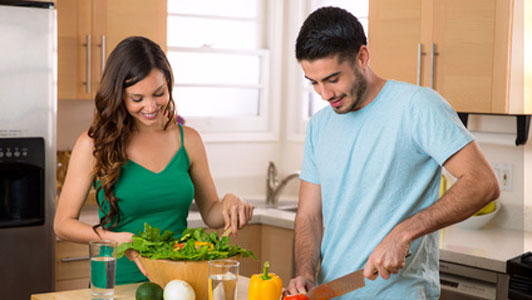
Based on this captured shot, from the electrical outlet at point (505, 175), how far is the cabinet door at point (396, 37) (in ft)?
2.12

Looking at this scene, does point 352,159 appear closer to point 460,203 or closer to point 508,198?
point 460,203

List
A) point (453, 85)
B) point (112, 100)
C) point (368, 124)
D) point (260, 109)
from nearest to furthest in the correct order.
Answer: point (368, 124)
point (112, 100)
point (453, 85)
point (260, 109)

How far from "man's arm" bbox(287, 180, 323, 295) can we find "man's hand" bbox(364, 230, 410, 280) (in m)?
0.37

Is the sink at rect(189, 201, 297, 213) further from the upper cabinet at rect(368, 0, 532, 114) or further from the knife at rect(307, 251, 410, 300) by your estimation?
the knife at rect(307, 251, 410, 300)

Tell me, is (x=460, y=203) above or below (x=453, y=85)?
below

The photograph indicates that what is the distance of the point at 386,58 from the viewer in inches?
136

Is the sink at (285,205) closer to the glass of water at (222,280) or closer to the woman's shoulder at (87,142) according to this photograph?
the woman's shoulder at (87,142)

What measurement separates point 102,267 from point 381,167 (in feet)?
2.62

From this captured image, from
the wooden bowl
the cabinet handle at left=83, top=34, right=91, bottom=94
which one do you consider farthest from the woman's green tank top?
the cabinet handle at left=83, top=34, right=91, bottom=94

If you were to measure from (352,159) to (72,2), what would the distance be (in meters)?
2.11

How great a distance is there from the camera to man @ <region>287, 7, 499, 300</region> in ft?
5.83

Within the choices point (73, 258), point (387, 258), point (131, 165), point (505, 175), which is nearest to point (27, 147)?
point (73, 258)

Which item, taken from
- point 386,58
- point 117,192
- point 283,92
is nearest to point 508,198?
point 386,58

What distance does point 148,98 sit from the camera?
7.00 feet
